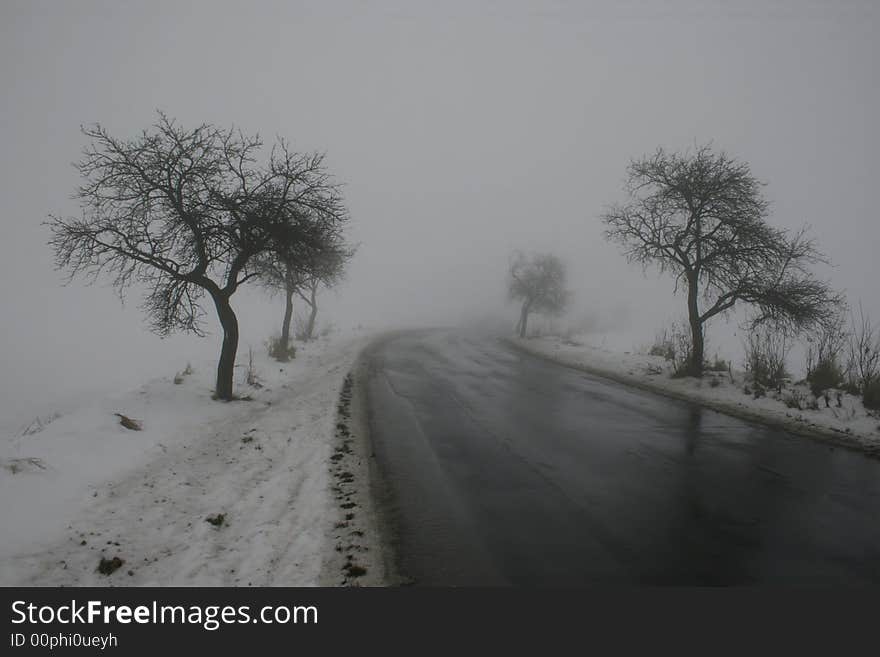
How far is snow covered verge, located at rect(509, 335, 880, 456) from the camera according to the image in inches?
319

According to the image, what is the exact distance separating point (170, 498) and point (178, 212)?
7323 millimetres

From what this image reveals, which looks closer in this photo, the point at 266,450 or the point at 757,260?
the point at 266,450

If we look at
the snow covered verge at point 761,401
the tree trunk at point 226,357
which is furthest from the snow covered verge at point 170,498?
the snow covered verge at point 761,401

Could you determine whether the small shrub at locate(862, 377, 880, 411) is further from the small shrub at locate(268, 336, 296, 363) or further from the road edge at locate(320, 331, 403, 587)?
the small shrub at locate(268, 336, 296, 363)

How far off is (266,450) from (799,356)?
39452 mm

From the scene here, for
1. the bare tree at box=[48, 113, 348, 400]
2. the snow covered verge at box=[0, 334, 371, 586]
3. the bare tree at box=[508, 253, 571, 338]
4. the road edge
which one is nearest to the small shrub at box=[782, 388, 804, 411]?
the road edge

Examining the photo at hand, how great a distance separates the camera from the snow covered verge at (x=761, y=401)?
8102mm

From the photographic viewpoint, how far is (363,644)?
306 centimetres

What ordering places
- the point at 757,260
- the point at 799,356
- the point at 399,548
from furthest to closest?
the point at 799,356
the point at 757,260
the point at 399,548

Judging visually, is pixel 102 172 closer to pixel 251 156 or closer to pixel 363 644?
pixel 251 156

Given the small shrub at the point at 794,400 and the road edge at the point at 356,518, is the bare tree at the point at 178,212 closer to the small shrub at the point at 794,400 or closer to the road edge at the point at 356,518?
the road edge at the point at 356,518

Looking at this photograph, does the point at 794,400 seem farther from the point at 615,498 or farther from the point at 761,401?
the point at 615,498

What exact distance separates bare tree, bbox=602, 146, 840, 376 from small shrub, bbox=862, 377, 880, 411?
326cm

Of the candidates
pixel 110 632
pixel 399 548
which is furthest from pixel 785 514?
pixel 110 632
